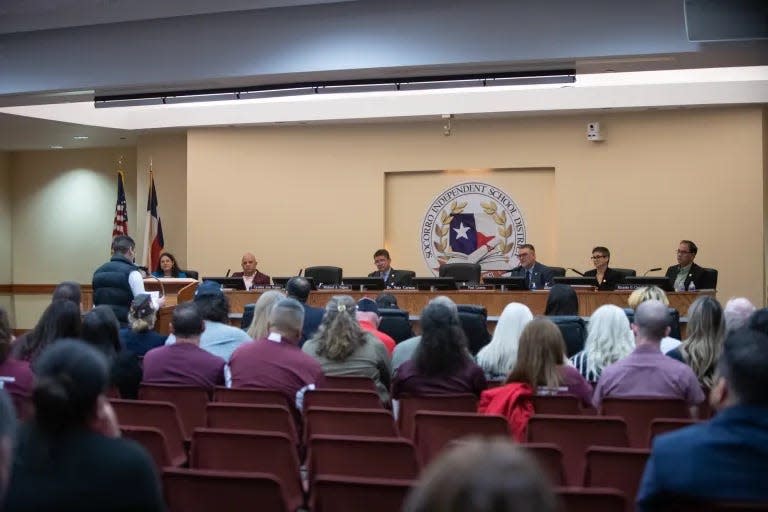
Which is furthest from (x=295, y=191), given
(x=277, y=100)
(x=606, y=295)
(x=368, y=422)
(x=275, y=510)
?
(x=275, y=510)

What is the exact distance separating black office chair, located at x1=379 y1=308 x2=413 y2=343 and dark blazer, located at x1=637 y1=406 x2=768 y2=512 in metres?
5.77

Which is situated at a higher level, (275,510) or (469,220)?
(469,220)

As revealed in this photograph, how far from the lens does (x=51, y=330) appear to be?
5176 millimetres

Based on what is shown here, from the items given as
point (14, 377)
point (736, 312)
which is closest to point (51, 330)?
point (14, 377)

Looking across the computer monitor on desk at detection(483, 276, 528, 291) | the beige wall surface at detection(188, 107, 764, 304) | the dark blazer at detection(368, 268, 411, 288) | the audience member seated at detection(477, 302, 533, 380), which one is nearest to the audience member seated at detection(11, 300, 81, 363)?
the audience member seated at detection(477, 302, 533, 380)

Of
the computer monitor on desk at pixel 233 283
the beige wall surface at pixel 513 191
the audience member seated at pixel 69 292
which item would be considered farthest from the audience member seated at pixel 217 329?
the beige wall surface at pixel 513 191

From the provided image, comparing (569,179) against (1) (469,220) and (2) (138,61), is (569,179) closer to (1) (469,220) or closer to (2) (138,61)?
(1) (469,220)

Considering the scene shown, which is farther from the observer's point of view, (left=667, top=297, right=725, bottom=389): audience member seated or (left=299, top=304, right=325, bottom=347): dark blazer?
(left=299, top=304, right=325, bottom=347): dark blazer

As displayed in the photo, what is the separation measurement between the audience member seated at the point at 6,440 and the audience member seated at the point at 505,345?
3335mm

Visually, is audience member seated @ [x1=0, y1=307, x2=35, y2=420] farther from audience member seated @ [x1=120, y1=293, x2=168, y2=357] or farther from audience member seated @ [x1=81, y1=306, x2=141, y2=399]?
audience member seated @ [x1=120, y1=293, x2=168, y2=357]

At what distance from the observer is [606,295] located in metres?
9.76

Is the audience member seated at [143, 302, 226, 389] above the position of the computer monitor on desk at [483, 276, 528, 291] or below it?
below

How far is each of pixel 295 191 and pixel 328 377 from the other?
8.25 metres

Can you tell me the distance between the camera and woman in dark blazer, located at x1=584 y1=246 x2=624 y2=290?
10.1 metres
